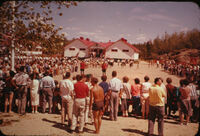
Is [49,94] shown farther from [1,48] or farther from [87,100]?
[1,48]

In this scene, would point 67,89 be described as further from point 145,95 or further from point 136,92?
point 145,95

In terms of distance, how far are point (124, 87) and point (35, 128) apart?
Result: 411 centimetres

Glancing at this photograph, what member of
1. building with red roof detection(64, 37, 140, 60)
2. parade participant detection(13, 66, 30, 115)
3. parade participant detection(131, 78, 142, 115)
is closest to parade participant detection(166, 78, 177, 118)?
parade participant detection(131, 78, 142, 115)

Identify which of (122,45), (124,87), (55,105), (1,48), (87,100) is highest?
(122,45)

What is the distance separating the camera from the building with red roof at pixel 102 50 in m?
43.6

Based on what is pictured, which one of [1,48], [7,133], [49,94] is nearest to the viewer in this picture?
[1,48]

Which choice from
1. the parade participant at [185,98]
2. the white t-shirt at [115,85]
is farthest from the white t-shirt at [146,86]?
the parade participant at [185,98]

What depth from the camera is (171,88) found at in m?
6.30

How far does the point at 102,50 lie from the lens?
153 feet

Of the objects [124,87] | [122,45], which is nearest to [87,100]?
[124,87]

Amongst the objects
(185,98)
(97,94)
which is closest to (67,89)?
(97,94)

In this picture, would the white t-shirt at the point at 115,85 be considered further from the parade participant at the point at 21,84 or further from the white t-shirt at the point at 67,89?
the parade participant at the point at 21,84

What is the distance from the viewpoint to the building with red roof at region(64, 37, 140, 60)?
1718 inches

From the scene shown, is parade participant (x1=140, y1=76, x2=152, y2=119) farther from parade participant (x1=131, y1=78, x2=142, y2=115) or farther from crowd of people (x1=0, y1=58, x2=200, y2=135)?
parade participant (x1=131, y1=78, x2=142, y2=115)
